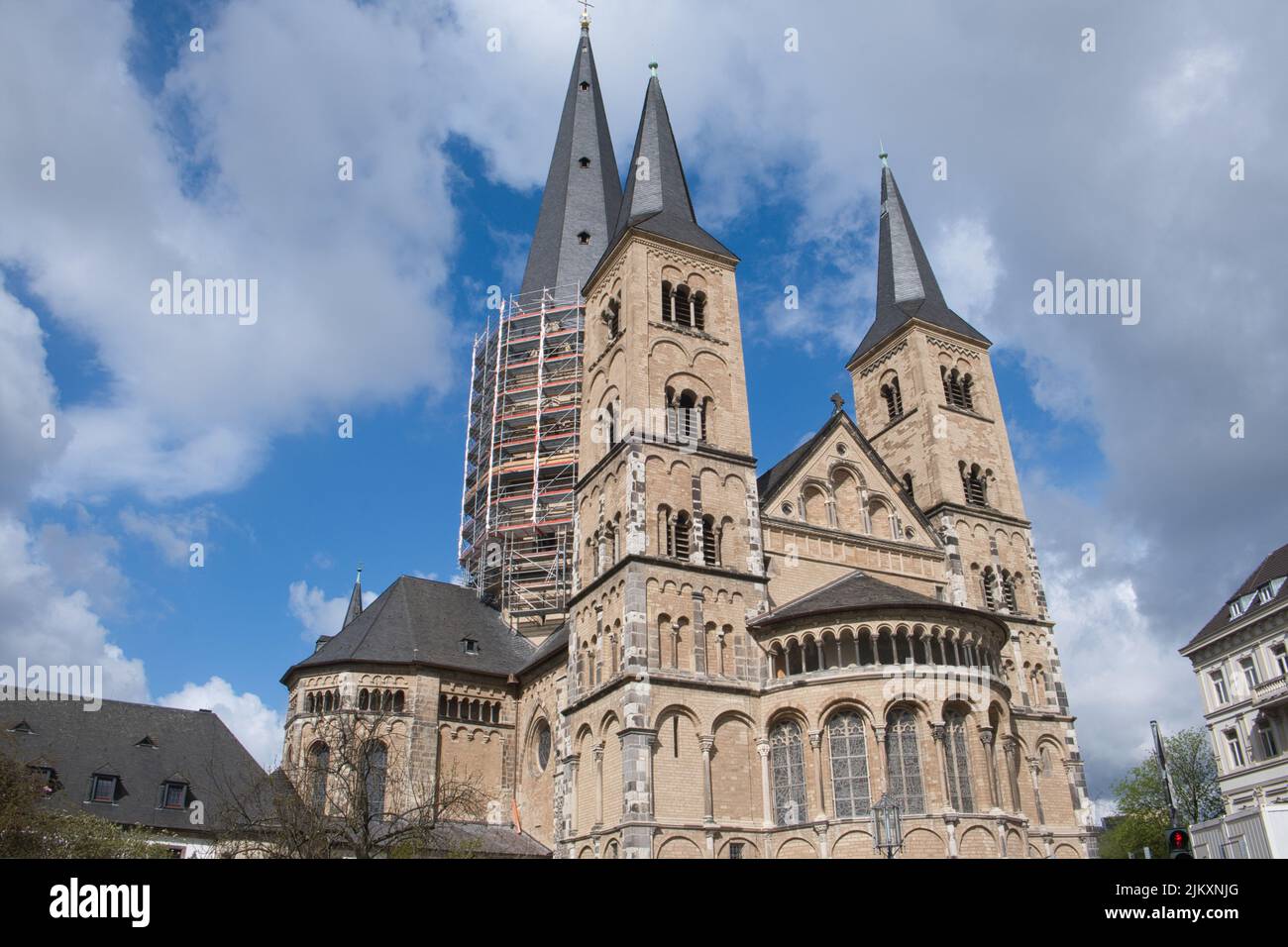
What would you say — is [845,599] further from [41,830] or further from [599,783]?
[41,830]

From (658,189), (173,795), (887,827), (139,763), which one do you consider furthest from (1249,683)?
(139,763)

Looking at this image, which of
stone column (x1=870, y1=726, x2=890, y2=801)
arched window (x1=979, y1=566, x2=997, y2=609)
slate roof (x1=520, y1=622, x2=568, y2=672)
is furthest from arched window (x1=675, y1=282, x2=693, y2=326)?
stone column (x1=870, y1=726, x2=890, y2=801)

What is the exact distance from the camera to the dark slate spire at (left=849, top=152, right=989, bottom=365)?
42.8 metres

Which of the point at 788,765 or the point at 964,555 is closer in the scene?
the point at 788,765

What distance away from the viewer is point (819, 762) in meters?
27.1

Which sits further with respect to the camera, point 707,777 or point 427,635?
point 427,635

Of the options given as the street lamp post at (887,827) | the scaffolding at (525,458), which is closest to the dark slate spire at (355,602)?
the scaffolding at (525,458)

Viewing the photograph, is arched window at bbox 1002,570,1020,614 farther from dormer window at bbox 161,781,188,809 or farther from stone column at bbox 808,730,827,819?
dormer window at bbox 161,781,188,809

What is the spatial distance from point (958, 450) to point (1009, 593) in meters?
6.24
